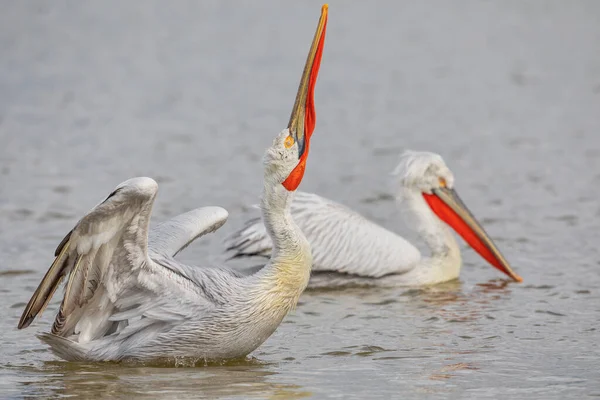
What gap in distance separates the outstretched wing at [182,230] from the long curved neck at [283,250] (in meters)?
0.58

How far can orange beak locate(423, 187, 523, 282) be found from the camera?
27.5 ft

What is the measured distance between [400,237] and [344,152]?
4.05m

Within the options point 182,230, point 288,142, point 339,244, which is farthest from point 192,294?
point 339,244

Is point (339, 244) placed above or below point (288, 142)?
below

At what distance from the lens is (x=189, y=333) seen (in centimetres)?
568

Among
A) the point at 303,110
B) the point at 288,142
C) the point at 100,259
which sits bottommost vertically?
the point at 100,259

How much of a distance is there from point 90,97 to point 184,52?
320 cm

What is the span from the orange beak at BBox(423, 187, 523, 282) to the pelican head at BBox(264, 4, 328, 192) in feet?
9.70

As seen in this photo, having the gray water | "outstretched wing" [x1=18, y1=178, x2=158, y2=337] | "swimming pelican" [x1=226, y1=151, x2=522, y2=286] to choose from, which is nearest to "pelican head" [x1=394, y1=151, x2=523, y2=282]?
"swimming pelican" [x1=226, y1=151, x2=522, y2=286]

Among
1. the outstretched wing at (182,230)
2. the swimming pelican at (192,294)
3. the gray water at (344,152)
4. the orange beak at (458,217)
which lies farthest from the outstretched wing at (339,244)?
the swimming pelican at (192,294)

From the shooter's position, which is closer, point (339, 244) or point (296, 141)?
point (296, 141)

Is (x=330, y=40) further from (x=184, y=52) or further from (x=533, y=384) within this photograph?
(x=533, y=384)

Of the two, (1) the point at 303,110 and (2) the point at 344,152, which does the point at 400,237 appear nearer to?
(1) the point at 303,110

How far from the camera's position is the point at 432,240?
8406mm
